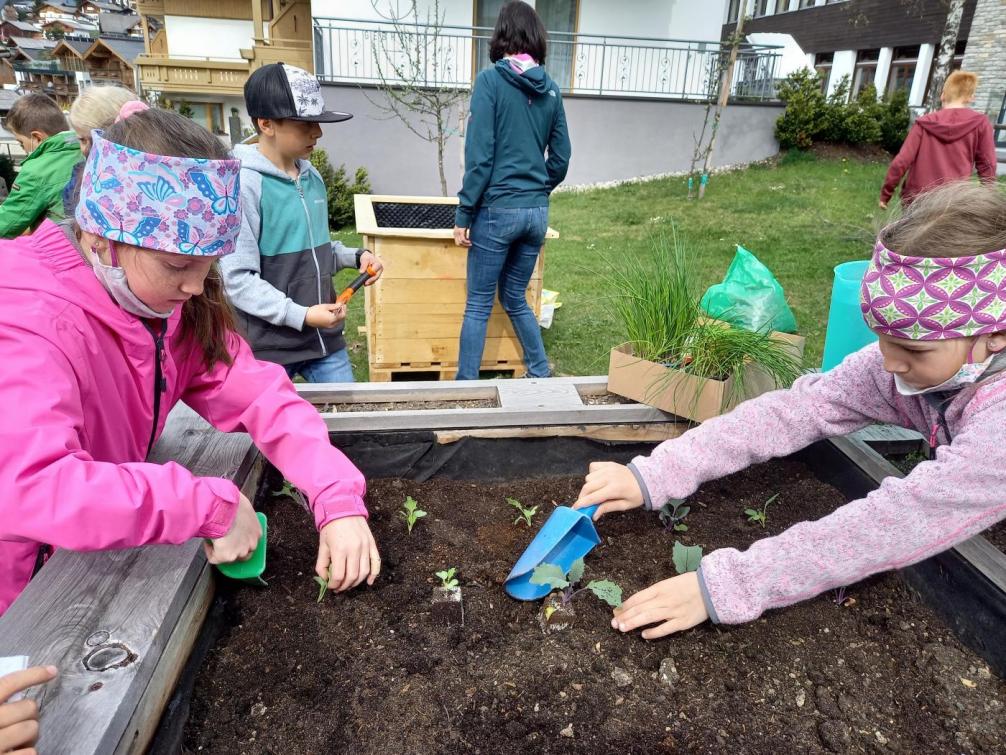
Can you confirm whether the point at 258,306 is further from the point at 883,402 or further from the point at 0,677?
the point at 883,402

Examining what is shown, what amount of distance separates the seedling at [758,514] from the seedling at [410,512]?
0.84 metres

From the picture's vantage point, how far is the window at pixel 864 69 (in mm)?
18172

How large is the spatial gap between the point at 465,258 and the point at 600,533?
242 cm

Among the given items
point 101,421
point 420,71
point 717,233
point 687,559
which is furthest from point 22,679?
point 420,71

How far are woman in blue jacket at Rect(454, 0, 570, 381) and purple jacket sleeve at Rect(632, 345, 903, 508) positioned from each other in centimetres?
203

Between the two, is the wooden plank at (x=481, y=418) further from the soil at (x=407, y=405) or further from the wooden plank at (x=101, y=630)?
the wooden plank at (x=101, y=630)

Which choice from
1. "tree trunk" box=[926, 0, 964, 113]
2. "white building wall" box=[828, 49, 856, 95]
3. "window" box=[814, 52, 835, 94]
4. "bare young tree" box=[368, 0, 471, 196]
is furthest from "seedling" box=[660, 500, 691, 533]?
"window" box=[814, 52, 835, 94]

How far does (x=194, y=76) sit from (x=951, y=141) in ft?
72.1

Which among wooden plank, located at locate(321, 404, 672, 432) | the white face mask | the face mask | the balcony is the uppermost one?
the balcony

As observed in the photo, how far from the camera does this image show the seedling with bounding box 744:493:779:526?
5.72 feet

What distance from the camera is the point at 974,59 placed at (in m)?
12.9

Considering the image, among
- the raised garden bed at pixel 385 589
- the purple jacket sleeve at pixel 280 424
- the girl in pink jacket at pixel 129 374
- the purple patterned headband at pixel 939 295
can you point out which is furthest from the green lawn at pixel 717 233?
the girl in pink jacket at pixel 129 374

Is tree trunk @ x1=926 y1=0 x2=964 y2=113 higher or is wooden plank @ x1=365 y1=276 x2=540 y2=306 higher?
tree trunk @ x1=926 y1=0 x2=964 y2=113

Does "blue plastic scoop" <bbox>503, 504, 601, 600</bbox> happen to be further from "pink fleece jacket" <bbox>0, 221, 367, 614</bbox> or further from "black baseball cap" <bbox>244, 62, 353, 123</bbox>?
"black baseball cap" <bbox>244, 62, 353, 123</bbox>
